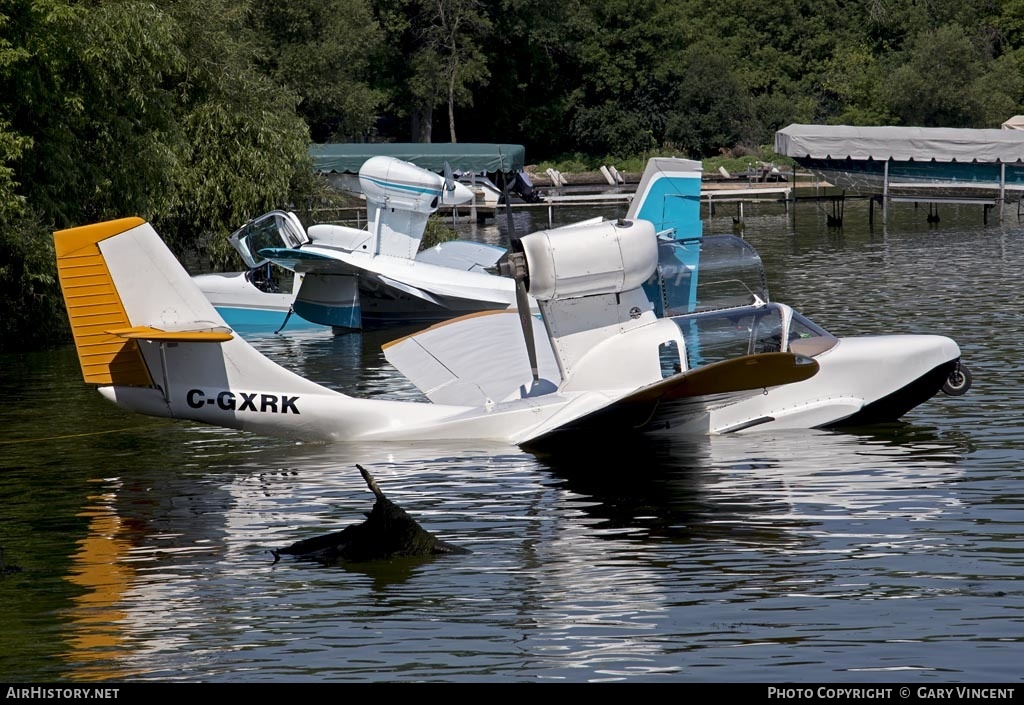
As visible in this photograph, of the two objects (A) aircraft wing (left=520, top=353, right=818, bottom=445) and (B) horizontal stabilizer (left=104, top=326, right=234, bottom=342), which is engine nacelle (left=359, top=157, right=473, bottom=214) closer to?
(A) aircraft wing (left=520, top=353, right=818, bottom=445)

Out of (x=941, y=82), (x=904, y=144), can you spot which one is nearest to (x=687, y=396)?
(x=904, y=144)

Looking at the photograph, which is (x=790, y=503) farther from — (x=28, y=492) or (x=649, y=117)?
(x=649, y=117)

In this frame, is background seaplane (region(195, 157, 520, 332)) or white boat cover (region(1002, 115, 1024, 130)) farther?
white boat cover (region(1002, 115, 1024, 130))

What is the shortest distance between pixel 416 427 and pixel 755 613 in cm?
681

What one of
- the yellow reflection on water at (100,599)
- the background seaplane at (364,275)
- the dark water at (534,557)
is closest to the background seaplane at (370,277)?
the background seaplane at (364,275)

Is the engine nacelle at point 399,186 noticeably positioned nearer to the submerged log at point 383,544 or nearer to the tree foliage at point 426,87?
the tree foliage at point 426,87

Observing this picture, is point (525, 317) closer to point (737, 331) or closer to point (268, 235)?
point (737, 331)

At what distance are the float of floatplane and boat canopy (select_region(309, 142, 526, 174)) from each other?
1369 inches

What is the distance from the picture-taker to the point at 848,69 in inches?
3265

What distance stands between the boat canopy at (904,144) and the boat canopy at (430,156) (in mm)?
12285

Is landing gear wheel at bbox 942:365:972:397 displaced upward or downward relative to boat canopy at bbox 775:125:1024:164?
downward

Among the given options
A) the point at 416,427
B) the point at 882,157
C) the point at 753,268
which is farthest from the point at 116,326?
the point at 882,157

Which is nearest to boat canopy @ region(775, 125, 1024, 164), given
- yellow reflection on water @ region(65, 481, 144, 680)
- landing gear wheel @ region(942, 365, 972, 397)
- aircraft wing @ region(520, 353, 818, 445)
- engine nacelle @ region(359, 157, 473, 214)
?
engine nacelle @ region(359, 157, 473, 214)

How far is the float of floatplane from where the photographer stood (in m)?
14.3
